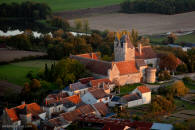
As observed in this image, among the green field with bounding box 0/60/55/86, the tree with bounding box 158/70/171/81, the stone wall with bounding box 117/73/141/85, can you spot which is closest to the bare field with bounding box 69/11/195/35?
the green field with bounding box 0/60/55/86

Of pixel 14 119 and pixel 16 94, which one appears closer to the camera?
pixel 14 119

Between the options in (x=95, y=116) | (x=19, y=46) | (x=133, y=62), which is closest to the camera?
Result: (x=95, y=116)

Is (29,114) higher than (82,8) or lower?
lower

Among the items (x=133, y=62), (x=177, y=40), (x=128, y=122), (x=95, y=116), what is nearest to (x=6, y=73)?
(x=133, y=62)

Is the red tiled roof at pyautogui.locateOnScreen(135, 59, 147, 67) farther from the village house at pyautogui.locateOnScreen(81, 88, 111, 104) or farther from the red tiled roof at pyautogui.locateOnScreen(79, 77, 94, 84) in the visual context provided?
the village house at pyautogui.locateOnScreen(81, 88, 111, 104)

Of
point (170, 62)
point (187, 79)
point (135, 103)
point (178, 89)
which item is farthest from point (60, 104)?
point (170, 62)

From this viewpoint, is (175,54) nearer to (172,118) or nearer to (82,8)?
(172,118)

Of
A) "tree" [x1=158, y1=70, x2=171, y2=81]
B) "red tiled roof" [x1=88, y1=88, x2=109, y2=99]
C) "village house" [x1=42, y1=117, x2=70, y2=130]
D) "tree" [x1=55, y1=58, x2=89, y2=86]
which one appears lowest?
"village house" [x1=42, y1=117, x2=70, y2=130]

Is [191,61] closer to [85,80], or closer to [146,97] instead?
[146,97]
